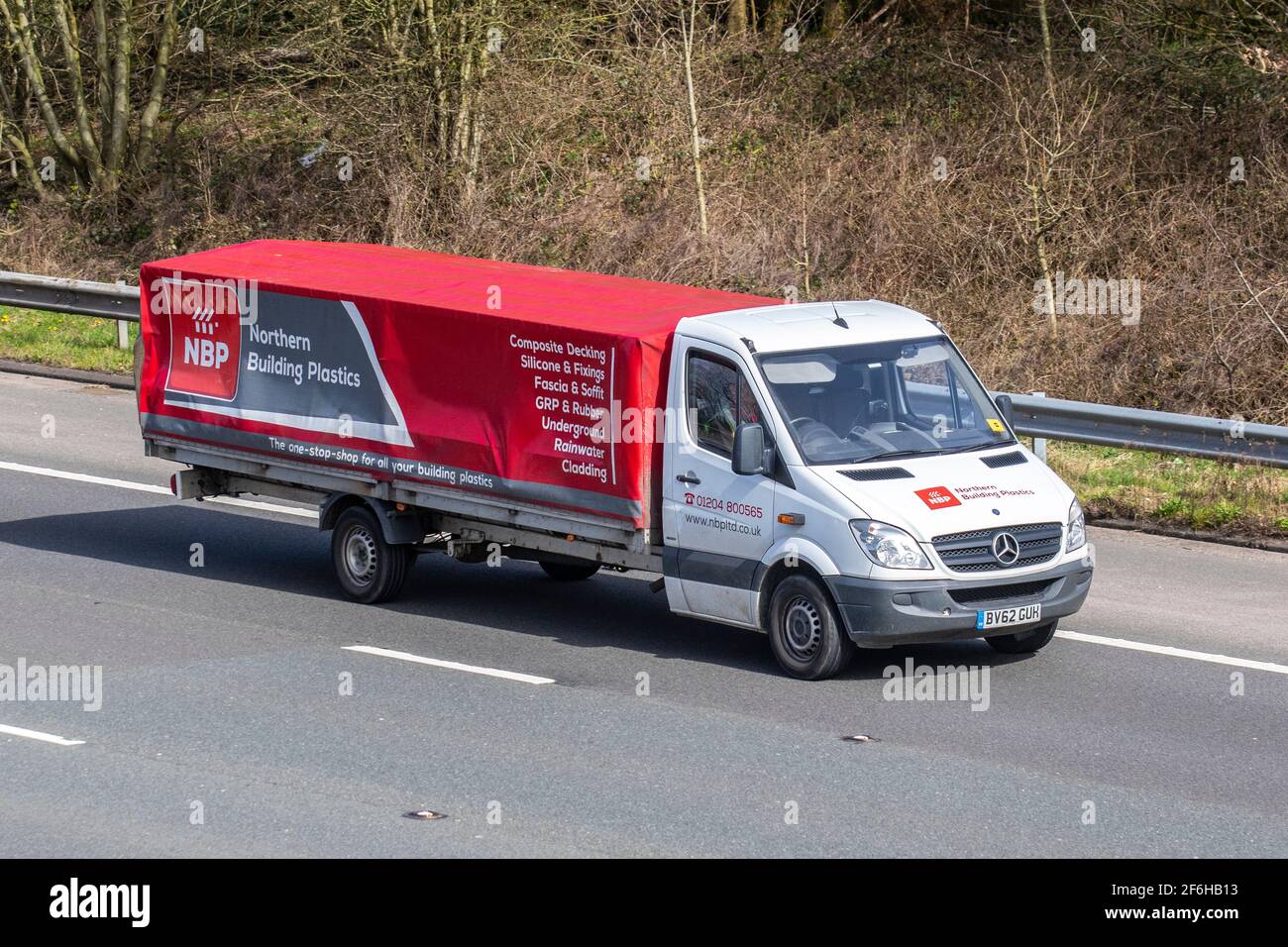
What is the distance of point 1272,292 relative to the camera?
65.1 feet

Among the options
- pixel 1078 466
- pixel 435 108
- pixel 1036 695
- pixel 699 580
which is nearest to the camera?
pixel 1036 695

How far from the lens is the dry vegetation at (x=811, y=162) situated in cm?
2155

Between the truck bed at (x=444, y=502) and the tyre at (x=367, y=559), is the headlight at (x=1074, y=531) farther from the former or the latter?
the tyre at (x=367, y=559)

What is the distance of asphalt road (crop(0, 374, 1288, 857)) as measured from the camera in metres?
8.05

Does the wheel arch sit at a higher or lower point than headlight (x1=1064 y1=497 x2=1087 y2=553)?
lower

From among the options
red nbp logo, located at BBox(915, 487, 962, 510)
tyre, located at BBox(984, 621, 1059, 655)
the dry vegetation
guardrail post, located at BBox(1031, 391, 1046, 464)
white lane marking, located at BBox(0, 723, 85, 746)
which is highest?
the dry vegetation

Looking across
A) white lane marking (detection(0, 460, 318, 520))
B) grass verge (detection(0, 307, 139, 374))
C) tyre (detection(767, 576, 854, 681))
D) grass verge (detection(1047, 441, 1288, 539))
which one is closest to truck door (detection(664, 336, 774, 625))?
tyre (detection(767, 576, 854, 681))

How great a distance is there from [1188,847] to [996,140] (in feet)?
57.2

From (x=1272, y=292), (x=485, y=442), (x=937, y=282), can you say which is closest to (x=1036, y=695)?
(x=485, y=442)

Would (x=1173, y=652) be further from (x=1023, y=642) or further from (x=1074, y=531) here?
(x=1074, y=531)

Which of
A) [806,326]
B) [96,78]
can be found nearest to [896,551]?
[806,326]

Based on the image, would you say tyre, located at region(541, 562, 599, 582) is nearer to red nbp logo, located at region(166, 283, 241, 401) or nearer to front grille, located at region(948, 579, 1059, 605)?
red nbp logo, located at region(166, 283, 241, 401)

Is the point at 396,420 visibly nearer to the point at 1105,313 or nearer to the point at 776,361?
the point at 776,361

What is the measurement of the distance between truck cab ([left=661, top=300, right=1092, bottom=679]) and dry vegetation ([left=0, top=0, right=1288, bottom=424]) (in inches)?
348
